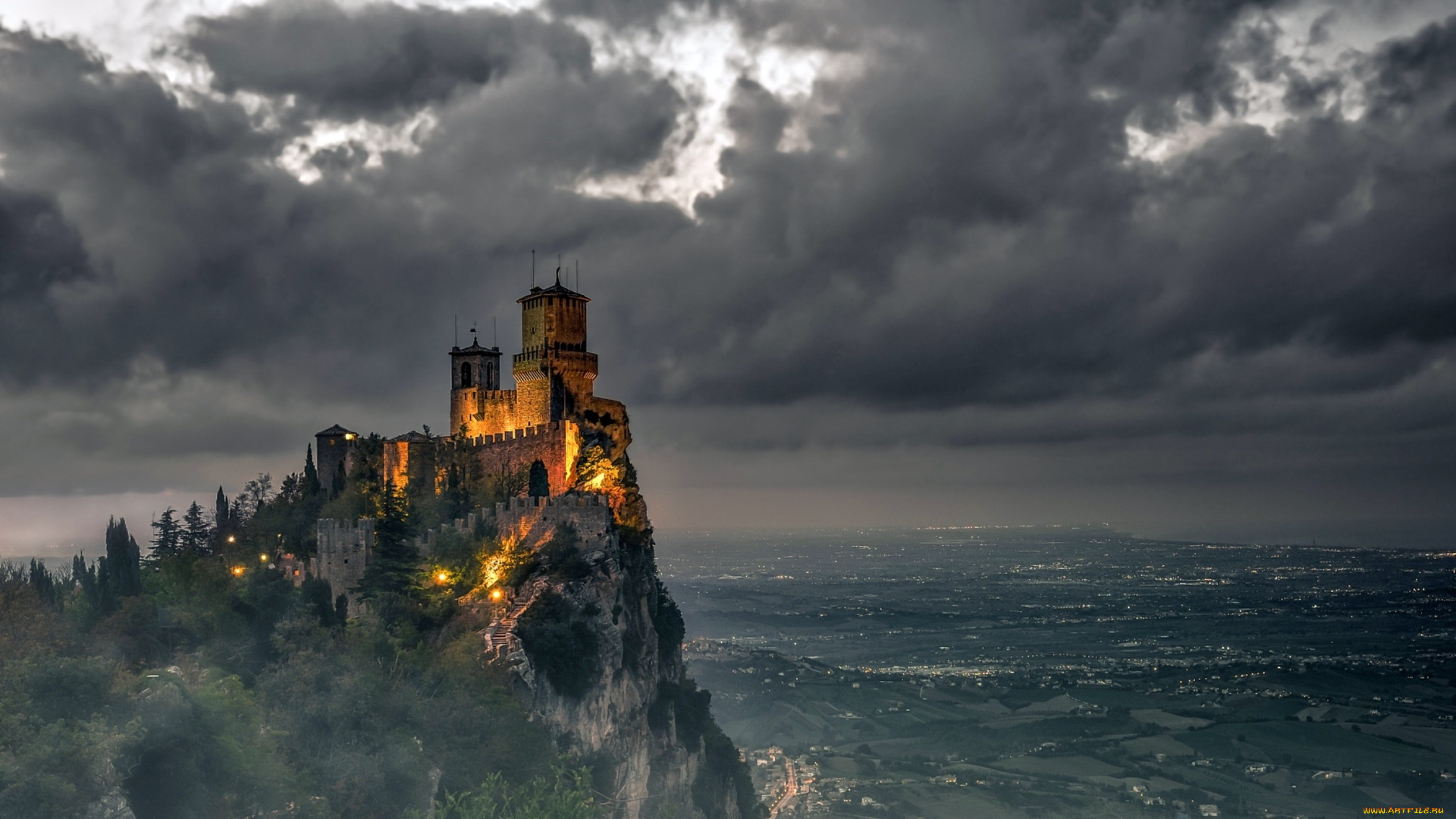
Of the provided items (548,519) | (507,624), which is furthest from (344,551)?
(548,519)

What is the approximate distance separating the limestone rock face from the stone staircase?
15cm

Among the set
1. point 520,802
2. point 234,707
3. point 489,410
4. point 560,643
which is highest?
point 489,410

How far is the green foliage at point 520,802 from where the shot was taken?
39.3 m

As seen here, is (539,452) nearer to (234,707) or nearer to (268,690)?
(268,690)

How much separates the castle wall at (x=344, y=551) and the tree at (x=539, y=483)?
388 inches

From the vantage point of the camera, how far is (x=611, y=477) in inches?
2608

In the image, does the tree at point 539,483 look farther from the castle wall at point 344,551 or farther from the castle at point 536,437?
the castle wall at point 344,551

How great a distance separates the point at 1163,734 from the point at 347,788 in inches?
5486

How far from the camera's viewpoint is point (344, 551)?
176 ft

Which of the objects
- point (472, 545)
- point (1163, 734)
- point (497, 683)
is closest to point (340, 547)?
point (472, 545)

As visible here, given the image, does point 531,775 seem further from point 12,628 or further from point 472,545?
point 12,628

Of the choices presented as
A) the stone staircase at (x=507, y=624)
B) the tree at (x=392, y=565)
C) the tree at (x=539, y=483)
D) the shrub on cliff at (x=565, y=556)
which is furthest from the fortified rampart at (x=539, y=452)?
the tree at (x=392, y=565)

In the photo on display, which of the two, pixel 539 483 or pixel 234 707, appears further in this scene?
pixel 539 483

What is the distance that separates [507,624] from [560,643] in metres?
3.00
